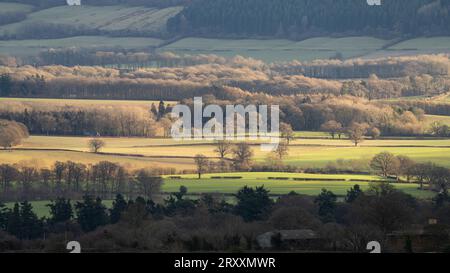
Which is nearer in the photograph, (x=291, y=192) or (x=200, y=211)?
(x=200, y=211)

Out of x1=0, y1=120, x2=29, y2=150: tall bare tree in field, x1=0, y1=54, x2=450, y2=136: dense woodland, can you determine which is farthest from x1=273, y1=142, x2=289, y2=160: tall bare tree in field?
x1=0, y1=120, x2=29, y2=150: tall bare tree in field

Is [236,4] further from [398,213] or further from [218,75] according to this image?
[398,213]

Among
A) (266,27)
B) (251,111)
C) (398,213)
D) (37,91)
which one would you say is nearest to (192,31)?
(266,27)

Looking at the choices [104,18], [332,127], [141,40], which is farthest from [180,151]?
[104,18]

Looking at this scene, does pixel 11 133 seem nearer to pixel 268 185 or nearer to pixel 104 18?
pixel 268 185

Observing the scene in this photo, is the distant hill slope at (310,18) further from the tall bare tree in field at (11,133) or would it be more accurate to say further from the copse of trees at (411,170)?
the copse of trees at (411,170)

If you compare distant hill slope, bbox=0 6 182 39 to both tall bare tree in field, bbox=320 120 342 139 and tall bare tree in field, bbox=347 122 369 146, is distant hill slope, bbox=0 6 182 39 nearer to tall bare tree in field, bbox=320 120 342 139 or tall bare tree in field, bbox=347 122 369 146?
tall bare tree in field, bbox=320 120 342 139
